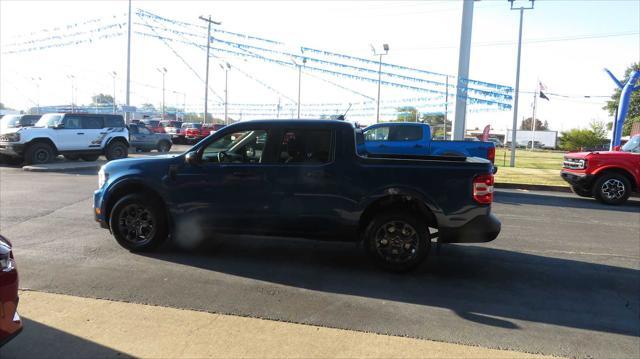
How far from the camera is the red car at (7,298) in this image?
2816mm

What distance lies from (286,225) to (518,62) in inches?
920

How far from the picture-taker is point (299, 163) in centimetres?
573

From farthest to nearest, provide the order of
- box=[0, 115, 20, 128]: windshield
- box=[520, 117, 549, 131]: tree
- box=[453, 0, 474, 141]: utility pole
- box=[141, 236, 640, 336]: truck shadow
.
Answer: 1. box=[520, 117, 549, 131]: tree
2. box=[0, 115, 20, 128]: windshield
3. box=[453, 0, 474, 141]: utility pole
4. box=[141, 236, 640, 336]: truck shadow

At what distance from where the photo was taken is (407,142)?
13.7 metres

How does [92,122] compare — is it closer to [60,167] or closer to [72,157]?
[72,157]

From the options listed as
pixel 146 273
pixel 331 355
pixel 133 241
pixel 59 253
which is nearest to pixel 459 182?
pixel 331 355

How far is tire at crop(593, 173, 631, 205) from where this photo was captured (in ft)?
39.3

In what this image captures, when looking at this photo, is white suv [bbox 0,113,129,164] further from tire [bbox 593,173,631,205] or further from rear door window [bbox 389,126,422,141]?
tire [bbox 593,173,631,205]

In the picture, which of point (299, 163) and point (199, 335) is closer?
point (199, 335)

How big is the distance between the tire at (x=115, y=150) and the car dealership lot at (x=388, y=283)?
1099 centimetres

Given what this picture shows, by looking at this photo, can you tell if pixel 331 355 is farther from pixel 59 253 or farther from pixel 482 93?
pixel 482 93

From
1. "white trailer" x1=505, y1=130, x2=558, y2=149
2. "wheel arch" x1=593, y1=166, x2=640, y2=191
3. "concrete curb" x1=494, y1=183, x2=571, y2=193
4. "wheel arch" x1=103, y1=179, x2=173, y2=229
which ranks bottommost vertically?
"concrete curb" x1=494, y1=183, x2=571, y2=193

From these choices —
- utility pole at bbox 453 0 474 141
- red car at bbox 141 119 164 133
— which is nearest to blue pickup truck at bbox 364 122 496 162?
utility pole at bbox 453 0 474 141

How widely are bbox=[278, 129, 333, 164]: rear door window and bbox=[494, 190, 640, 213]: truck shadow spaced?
7.57 metres
